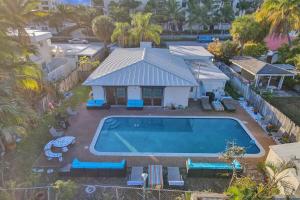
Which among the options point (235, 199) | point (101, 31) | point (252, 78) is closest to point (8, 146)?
point (235, 199)

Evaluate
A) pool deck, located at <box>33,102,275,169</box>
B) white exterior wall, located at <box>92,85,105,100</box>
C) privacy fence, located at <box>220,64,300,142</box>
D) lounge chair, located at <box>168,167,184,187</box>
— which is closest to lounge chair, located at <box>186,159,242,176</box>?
lounge chair, located at <box>168,167,184,187</box>

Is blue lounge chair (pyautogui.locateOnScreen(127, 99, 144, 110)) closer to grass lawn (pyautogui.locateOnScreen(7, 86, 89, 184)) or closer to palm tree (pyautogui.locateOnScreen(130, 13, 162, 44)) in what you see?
grass lawn (pyautogui.locateOnScreen(7, 86, 89, 184))

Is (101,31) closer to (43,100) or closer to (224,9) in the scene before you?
(43,100)

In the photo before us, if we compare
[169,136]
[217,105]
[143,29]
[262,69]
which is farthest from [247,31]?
[169,136]

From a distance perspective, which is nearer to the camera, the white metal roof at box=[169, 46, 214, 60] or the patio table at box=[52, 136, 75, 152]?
the patio table at box=[52, 136, 75, 152]

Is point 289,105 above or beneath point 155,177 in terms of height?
above

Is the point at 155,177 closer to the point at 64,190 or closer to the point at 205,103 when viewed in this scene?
the point at 64,190
